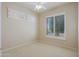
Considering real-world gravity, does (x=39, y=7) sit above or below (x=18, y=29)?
above

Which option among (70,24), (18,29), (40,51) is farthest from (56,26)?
(18,29)

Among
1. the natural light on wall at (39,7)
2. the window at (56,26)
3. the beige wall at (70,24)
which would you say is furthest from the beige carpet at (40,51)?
the natural light on wall at (39,7)

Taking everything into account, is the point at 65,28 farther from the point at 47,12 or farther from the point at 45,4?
the point at 45,4

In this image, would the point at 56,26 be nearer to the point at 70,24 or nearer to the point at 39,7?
the point at 70,24

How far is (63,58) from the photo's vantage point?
1674 mm

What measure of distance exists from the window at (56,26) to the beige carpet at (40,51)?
10.7 inches

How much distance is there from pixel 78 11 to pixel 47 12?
603 mm

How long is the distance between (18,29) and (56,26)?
2.48ft

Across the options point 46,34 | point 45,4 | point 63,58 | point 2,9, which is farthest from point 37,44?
point 2,9

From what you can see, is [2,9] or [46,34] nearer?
[2,9]

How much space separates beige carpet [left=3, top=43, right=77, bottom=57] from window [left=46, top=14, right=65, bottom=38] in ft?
0.90

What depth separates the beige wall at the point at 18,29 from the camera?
1.60 meters

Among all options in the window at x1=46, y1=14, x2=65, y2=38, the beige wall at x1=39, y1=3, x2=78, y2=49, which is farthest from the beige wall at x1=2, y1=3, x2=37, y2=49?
the beige wall at x1=39, y1=3, x2=78, y2=49

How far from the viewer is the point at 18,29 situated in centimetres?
167
